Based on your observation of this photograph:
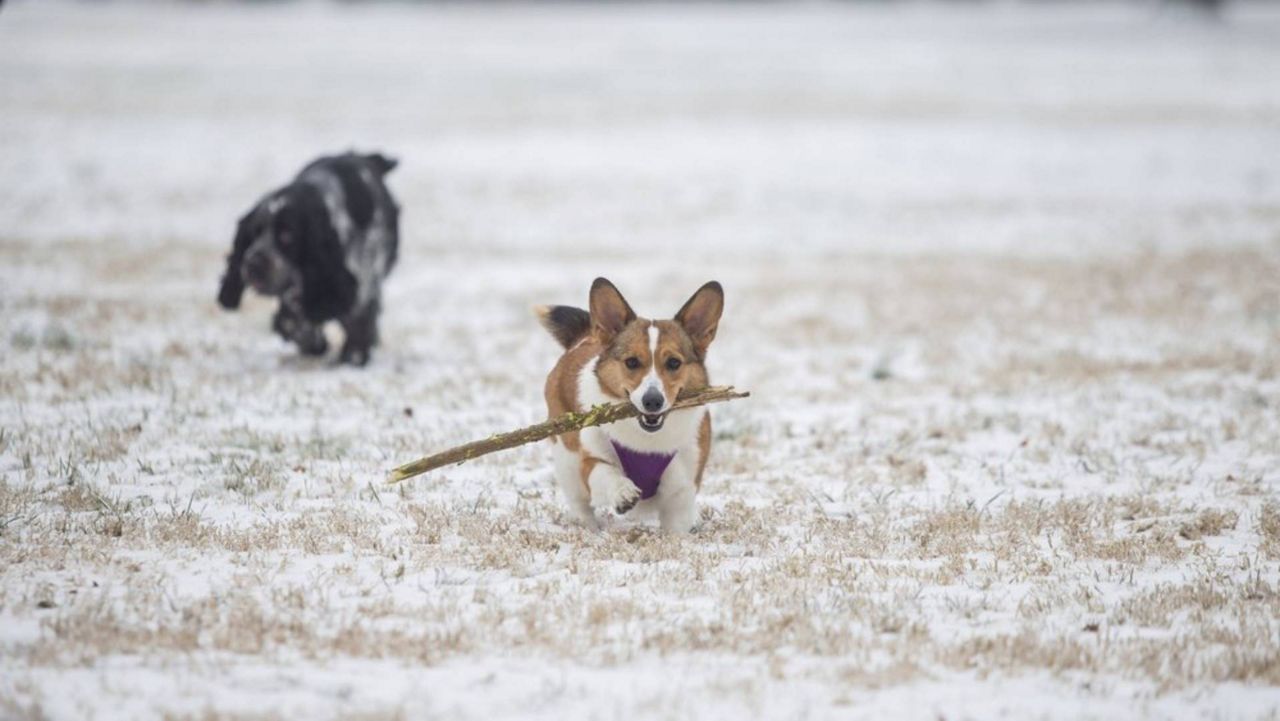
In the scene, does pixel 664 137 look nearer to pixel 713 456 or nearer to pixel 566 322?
pixel 713 456

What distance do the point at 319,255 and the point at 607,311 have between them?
466cm

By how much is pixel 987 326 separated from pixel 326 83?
1096 inches

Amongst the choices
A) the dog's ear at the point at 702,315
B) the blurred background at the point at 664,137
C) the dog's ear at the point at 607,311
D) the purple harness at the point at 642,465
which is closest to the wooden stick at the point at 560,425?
the purple harness at the point at 642,465

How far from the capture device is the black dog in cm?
978

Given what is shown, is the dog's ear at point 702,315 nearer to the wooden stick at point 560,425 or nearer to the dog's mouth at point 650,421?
the wooden stick at point 560,425

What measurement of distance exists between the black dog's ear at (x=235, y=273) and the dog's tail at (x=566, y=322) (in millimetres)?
4201

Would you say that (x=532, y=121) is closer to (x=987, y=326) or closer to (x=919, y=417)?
(x=987, y=326)

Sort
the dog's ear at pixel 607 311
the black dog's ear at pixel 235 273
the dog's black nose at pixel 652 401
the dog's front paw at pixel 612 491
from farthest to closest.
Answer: the black dog's ear at pixel 235 273 → the dog's ear at pixel 607 311 → the dog's front paw at pixel 612 491 → the dog's black nose at pixel 652 401

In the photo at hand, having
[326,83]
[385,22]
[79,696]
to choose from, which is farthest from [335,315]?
[385,22]

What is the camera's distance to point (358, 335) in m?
10.1

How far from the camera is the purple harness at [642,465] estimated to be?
5.73 metres

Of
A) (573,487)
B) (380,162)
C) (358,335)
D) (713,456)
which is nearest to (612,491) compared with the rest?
(573,487)

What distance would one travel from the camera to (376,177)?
10555mm

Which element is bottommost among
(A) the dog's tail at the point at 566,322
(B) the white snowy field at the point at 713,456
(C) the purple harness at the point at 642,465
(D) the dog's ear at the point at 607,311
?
(B) the white snowy field at the point at 713,456
